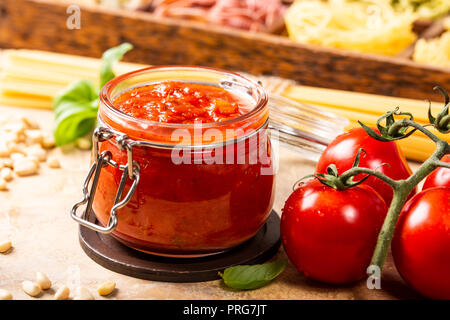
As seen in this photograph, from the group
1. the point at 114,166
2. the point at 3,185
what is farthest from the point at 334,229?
the point at 3,185

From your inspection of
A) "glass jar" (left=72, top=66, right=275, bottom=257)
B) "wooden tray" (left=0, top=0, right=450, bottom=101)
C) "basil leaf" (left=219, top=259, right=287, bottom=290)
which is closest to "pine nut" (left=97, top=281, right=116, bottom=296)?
"glass jar" (left=72, top=66, right=275, bottom=257)

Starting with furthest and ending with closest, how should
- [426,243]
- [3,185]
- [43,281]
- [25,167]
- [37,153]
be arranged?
[37,153] < [25,167] < [3,185] < [43,281] < [426,243]

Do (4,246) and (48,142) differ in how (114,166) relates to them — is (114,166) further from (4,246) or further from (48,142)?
(48,142)

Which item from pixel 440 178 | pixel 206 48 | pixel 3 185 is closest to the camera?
pixel 440 178

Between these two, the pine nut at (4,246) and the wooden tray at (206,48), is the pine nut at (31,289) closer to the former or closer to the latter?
the pine nut at (4,246)

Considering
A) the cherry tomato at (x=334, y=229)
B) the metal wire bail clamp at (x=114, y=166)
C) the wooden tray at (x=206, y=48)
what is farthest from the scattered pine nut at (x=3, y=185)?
the wooden tray at (x=206, y=48)

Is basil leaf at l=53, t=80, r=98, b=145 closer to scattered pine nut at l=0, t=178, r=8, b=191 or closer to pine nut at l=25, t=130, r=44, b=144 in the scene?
pine nut at l=25, t=130, r=44, b=144
